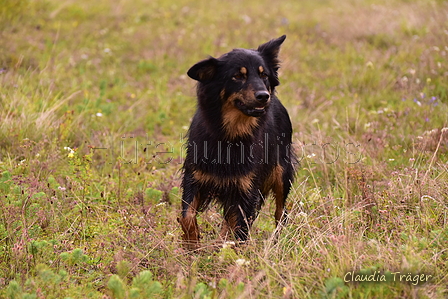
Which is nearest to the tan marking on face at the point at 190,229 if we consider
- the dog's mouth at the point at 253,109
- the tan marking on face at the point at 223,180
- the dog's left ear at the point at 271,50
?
the tan marking on face at the point at 223,180

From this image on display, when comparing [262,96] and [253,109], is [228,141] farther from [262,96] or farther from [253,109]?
[262,96]

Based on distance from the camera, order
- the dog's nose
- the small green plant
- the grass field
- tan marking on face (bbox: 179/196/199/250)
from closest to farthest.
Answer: the small green plant
the grass field
the dog's nose
tan marking on face (bbox: 179/196/199/250)

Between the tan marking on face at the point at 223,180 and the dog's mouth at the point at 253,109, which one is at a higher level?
the dog's mouth at the point at 253,109

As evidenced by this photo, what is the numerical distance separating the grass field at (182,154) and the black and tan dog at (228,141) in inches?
11.1

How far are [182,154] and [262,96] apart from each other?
2.44m

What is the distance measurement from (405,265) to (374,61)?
6.40m

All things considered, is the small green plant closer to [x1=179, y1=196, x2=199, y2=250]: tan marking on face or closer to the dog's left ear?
[x1=179, y1=196, x2=199, y2=250]: tan marking on face

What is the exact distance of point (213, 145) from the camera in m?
3.88

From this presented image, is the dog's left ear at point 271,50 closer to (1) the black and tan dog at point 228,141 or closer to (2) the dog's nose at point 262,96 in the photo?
(1) the black and tan dog at point 228,141

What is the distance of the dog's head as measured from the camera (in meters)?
3.70

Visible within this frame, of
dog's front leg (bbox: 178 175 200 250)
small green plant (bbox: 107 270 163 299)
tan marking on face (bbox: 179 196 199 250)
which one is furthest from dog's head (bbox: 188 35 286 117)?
small green plant (bbox: 107 270 163 299)

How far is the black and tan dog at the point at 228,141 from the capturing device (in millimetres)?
3768

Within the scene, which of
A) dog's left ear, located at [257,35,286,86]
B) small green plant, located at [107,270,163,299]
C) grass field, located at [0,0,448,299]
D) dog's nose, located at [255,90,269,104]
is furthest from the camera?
dog's left ear, located at [257,35,286,86]

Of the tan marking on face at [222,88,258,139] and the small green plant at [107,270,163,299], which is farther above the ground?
the tan marking on face at [222,88,258,139]
